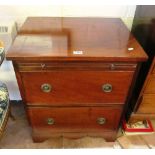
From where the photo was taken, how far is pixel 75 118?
1.13 meters

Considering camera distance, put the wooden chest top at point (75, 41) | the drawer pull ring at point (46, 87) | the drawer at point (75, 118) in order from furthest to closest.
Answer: the drawer at point (75, 118) → the drawer pull ring at point (46, 87) → the wooden chest top at point (75, 41)

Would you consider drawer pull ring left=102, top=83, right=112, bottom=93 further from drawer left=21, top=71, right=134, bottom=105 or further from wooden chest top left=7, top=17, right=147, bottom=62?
wooden chest top left=7, top=17, right=147, bottom=62

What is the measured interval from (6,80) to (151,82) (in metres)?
1.01

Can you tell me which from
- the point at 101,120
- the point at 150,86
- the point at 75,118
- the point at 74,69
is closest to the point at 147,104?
the point at 150,86

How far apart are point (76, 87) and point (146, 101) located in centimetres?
46

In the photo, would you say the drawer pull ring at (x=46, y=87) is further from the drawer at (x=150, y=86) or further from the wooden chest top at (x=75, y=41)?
the drawer at (x=150, y=86)

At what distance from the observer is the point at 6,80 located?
1434mm

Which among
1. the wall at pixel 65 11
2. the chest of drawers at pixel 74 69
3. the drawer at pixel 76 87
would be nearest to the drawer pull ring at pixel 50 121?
the chest of drawers at pixel 74 69

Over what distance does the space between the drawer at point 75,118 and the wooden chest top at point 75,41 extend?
36 centimetres

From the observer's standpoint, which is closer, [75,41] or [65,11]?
[75,41]

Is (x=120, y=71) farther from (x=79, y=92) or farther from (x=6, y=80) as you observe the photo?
(x=6, y=80)

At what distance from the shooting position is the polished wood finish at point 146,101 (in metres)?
1.00

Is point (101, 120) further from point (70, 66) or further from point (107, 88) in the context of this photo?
point (70, 66)

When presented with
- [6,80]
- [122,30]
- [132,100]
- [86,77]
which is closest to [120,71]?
[86,77]
